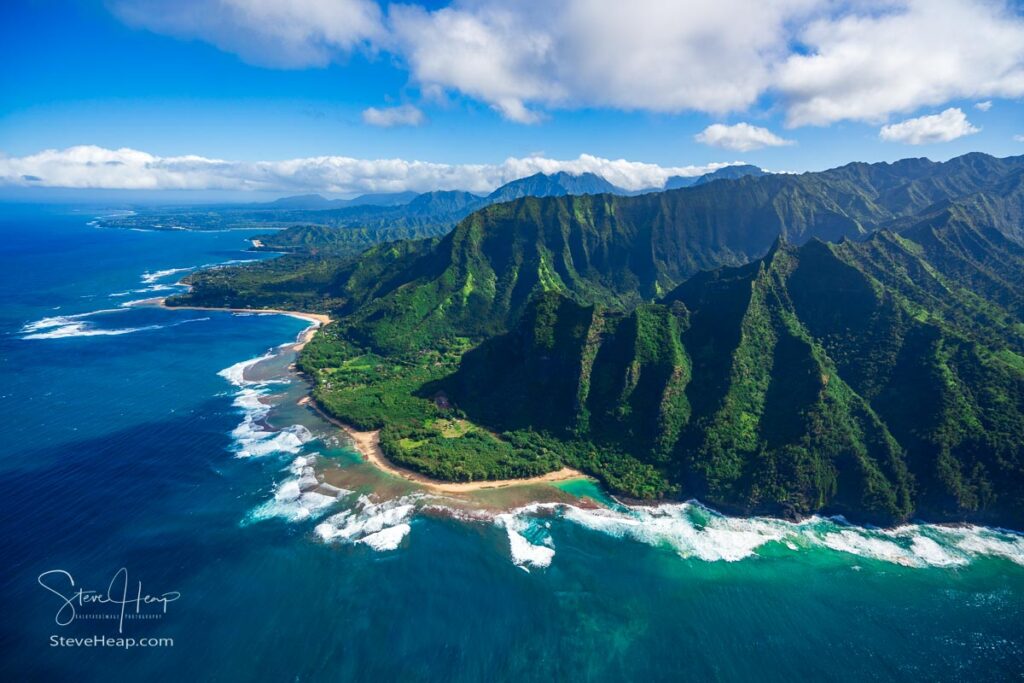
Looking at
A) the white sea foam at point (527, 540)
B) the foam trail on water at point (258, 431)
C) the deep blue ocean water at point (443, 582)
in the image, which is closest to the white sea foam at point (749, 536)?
the white sea foam at point (527, 540)

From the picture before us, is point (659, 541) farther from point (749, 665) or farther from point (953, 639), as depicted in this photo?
point (953, 639)

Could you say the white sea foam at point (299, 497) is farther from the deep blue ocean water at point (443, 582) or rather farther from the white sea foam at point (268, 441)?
the white sea foam at point (268, 441)

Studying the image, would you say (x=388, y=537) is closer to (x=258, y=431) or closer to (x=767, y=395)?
(x=258, y=431)

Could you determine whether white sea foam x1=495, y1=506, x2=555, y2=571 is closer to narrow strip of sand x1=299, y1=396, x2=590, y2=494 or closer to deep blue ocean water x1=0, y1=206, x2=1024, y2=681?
deep blue ocean water x1=0, y1=206, x2=1024, y2=681

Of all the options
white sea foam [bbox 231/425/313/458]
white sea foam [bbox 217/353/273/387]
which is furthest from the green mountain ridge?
white sea foam [bbox 217/353/273/387]

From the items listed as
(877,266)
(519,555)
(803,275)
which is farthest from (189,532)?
(877,266)
